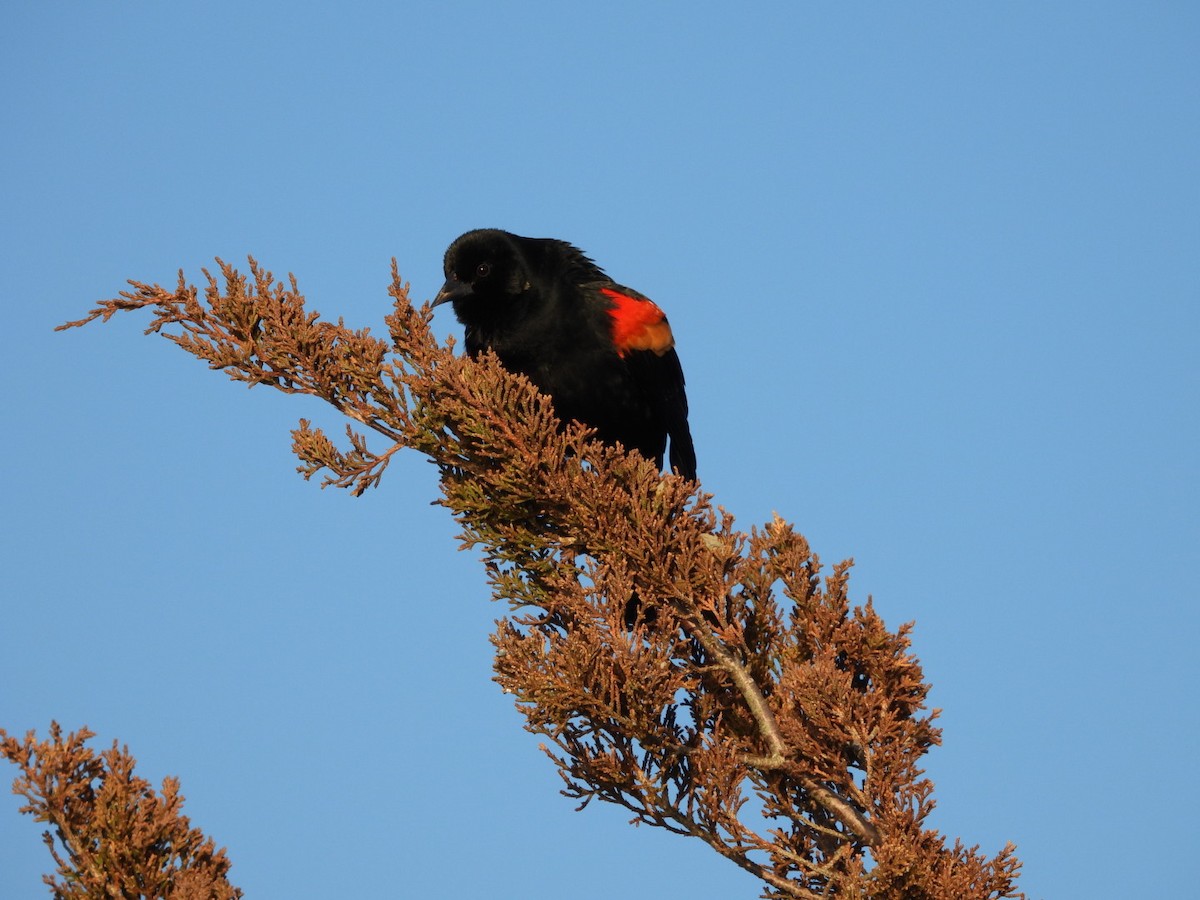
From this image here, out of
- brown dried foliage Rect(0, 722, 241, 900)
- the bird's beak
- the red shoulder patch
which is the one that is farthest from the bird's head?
brown dried foliage Rect(0, 722, 241, 900)

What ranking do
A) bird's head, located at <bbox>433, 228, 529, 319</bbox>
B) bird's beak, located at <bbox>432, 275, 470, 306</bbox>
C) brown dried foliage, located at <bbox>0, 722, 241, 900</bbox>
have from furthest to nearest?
1. bird's head, located at <bbox>433, 228, 529, 319</bbox>
2. bird's beak, located at <bbox>432, 275, 470, 306</bbox>
3. brown dried foliage, located at <bbox>0, 722, 241, 900</bbox>

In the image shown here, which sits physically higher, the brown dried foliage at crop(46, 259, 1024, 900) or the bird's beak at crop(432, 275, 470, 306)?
the bird's beak at crop(432, 275, 470, 306)

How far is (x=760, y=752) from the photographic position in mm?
5148

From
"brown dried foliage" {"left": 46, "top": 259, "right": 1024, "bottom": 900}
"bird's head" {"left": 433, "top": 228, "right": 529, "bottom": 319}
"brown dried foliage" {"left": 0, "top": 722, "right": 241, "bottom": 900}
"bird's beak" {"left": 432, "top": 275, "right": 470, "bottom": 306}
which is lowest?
"brown dried foliage" {"left": 0, "top": 722, "right": 241, "bottom": 900}

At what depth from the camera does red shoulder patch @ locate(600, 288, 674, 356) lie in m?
6.98

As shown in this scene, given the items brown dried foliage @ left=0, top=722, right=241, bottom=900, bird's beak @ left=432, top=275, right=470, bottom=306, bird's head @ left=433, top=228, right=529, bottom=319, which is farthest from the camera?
bird's head @ left=433, top=228, right=529, bottom=319

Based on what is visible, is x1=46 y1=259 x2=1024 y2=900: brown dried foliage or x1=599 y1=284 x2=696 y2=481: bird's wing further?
x1=599 y1=284 x2=696 y2=481: bird's wing

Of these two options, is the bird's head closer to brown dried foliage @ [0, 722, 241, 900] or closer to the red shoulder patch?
the red shoulder patch

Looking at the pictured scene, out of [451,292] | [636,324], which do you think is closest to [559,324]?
[636,324]

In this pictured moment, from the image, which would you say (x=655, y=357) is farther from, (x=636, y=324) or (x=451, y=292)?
(x=451, y=292)

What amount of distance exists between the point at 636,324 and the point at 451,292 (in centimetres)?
100

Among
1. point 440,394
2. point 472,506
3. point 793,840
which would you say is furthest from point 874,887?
point 440,394

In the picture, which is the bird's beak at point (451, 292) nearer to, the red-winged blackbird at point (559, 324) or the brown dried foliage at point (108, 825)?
the red-winged blackbird at point (559, 324)

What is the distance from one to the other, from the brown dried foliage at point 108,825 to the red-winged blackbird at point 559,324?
3.09 meters
